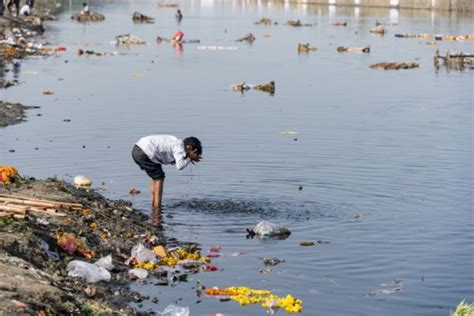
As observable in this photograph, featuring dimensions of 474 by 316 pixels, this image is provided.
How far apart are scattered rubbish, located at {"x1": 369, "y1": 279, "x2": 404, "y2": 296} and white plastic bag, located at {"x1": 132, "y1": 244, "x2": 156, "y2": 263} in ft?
9.52

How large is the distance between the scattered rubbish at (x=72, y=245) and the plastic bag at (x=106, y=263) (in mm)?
307

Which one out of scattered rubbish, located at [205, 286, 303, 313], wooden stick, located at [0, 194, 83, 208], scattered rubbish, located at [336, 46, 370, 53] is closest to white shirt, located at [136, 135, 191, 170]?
wooden stick, located at [0, 194, 83, 208]

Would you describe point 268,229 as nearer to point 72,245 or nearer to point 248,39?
point 72,245

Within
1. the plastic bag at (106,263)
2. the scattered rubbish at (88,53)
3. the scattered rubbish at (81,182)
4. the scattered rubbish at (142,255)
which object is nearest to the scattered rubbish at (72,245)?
the plastic bag at (106,263)

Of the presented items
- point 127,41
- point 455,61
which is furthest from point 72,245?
point 127,41

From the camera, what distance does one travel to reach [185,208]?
59.1 feet

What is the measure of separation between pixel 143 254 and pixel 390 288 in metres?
3.23

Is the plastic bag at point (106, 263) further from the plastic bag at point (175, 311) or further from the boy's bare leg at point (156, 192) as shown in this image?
the boy's bare leg at point (156, 192)

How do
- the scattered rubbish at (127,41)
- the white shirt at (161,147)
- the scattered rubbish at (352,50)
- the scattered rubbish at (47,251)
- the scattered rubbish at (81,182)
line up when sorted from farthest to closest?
1. the scattered rubbish at (127,41)
2. the scattered rubbish at (352,50)
3. the scattered rubbish at (81,182)
4. the white shirt at (161,147)
5. the scattered rubbish at (47,251)

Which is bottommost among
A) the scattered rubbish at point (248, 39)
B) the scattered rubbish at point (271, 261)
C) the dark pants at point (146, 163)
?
the scattered rubbish at point (271, 261)

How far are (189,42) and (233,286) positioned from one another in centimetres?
4640

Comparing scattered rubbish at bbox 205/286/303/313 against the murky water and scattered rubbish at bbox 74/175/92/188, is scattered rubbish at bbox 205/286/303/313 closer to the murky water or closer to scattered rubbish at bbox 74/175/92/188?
the murky water

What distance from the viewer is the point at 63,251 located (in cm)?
1377

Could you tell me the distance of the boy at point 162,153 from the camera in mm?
16016
